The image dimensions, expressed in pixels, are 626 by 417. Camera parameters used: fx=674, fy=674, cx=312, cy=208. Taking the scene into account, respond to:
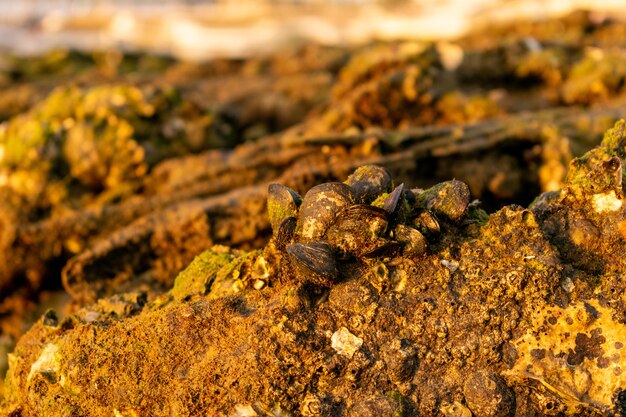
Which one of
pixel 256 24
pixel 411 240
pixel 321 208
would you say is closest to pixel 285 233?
pixel 321 208

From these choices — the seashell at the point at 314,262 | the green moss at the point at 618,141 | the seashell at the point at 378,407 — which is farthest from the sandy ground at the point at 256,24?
the seashell at the point at 378,407

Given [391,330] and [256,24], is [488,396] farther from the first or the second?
[256,24]

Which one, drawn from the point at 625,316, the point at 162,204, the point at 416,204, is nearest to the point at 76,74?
the point at 162,204

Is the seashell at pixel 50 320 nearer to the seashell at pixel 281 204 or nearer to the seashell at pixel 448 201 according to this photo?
the seashell at pixel 281 204

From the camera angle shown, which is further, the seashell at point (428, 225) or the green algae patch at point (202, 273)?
the green algae patch at point (202, 273)

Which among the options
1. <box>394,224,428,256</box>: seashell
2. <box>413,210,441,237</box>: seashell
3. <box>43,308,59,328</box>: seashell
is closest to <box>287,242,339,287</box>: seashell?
<box>394,224,428,256</box>: seashell

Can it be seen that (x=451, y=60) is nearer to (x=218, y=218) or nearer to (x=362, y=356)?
(x=218, y=218)

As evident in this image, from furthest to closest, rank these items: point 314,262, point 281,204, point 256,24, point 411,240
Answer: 1. point 256,24
2. point 281,204
3. point 411,240
4. point 314,262
